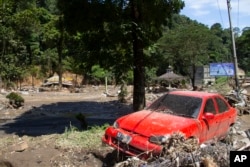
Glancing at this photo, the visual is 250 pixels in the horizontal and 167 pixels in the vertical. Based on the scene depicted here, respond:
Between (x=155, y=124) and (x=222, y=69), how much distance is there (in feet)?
103

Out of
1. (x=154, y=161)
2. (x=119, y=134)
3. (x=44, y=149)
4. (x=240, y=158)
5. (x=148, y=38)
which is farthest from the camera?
(x=148, y=38)

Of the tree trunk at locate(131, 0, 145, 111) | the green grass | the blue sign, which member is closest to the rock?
the green grass

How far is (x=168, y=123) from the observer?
26.7 feet

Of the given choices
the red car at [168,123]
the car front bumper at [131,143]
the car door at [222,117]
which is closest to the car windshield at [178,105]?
the red car at [168,123]

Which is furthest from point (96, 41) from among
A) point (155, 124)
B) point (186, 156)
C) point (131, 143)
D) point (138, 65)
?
point (186, 156)

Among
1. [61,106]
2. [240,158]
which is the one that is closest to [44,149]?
[240,158]

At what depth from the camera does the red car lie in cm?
771

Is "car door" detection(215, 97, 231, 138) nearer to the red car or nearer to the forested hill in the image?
the red car

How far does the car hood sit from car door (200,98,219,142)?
43 cm

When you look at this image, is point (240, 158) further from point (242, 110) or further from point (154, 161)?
point (242, 110)

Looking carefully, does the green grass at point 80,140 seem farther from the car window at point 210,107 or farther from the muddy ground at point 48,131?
the car window at point 210,107

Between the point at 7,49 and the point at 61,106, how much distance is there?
29.1 metres

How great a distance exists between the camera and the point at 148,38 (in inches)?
626

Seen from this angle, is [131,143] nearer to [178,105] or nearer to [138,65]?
[178,105]
